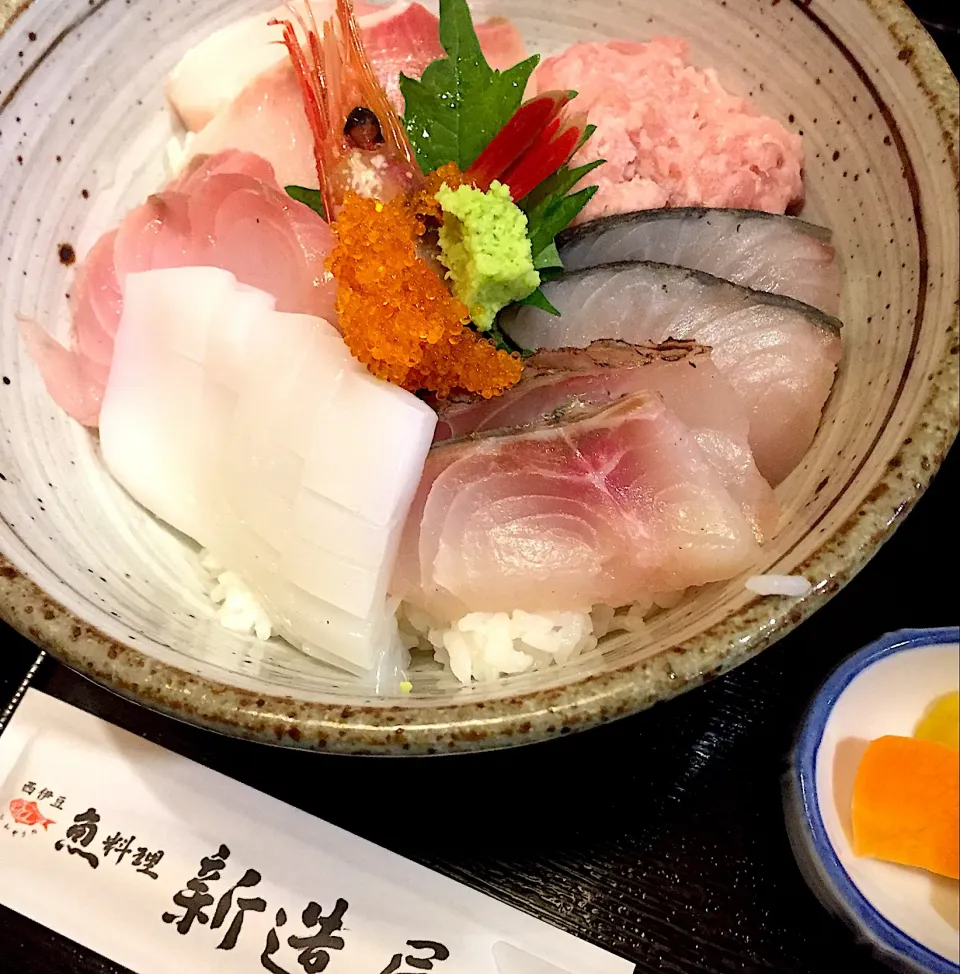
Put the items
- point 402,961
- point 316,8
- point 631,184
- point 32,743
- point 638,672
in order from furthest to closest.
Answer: point 316,8, point 631,184, point 32,743, point 402,961, point 638,672

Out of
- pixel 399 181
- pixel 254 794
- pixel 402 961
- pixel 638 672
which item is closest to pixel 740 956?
pixel 402 961

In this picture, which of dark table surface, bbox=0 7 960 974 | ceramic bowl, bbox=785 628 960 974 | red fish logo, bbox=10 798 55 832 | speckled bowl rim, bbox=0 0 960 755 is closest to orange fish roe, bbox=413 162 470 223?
speckled bowl rim, bbox=0 0 960 755

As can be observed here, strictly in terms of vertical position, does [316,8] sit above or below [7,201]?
above

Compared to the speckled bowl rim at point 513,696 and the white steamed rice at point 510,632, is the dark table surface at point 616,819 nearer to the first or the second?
Result: the white steamed rice at point 510,632

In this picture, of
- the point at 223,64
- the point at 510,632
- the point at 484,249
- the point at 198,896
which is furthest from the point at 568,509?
the point at 223,64

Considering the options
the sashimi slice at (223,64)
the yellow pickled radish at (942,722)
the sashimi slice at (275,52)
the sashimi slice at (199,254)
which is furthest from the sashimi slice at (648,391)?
the sashimi slice at (223,64)

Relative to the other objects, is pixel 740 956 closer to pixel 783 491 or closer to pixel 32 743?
pixel 783 491

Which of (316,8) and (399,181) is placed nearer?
(399,181)

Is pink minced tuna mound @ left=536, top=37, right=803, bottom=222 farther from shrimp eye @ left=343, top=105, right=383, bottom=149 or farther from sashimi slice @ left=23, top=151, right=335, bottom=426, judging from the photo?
sashimi slice @ left=23, top=151, right=335, bottom=426
